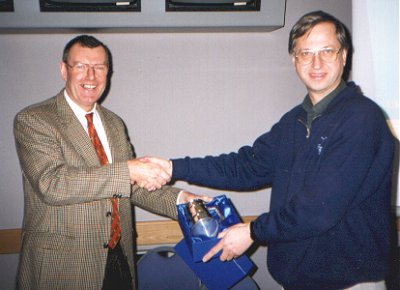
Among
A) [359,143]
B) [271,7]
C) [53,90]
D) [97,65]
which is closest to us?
[359,143]

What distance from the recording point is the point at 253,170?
1.95 meters

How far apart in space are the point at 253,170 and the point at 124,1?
1246 mm

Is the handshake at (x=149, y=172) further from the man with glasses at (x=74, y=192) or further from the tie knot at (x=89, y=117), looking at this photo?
the tie knot at (x=89, y=117)

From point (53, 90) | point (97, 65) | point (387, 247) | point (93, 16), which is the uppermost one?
point (93, 16)

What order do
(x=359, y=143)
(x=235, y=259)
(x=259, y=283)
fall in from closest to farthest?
(x=359, y=143), (x=235, y=259), (x=259, y=283)

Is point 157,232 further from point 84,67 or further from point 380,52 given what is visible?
point 380,52

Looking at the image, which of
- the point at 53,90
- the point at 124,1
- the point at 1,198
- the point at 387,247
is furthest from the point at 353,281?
the point at 1,198

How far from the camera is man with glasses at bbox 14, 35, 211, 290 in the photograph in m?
1.61

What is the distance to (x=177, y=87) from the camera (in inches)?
93.8

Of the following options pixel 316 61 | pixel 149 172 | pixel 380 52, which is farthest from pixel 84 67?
pixel 380 52

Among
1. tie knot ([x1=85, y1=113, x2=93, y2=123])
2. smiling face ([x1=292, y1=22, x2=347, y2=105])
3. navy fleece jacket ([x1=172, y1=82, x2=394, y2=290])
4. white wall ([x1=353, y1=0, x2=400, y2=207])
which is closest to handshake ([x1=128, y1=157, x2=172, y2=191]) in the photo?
tie knot ([x1=85, y1=113, x2=93, y2=123])

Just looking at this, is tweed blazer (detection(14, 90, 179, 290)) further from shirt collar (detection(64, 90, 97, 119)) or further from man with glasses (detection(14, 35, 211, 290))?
shirt collar (detection(64, 90, 97, 119))

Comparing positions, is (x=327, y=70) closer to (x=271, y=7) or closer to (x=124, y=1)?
(x=271, y=7)

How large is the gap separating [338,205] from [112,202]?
1119 mm
